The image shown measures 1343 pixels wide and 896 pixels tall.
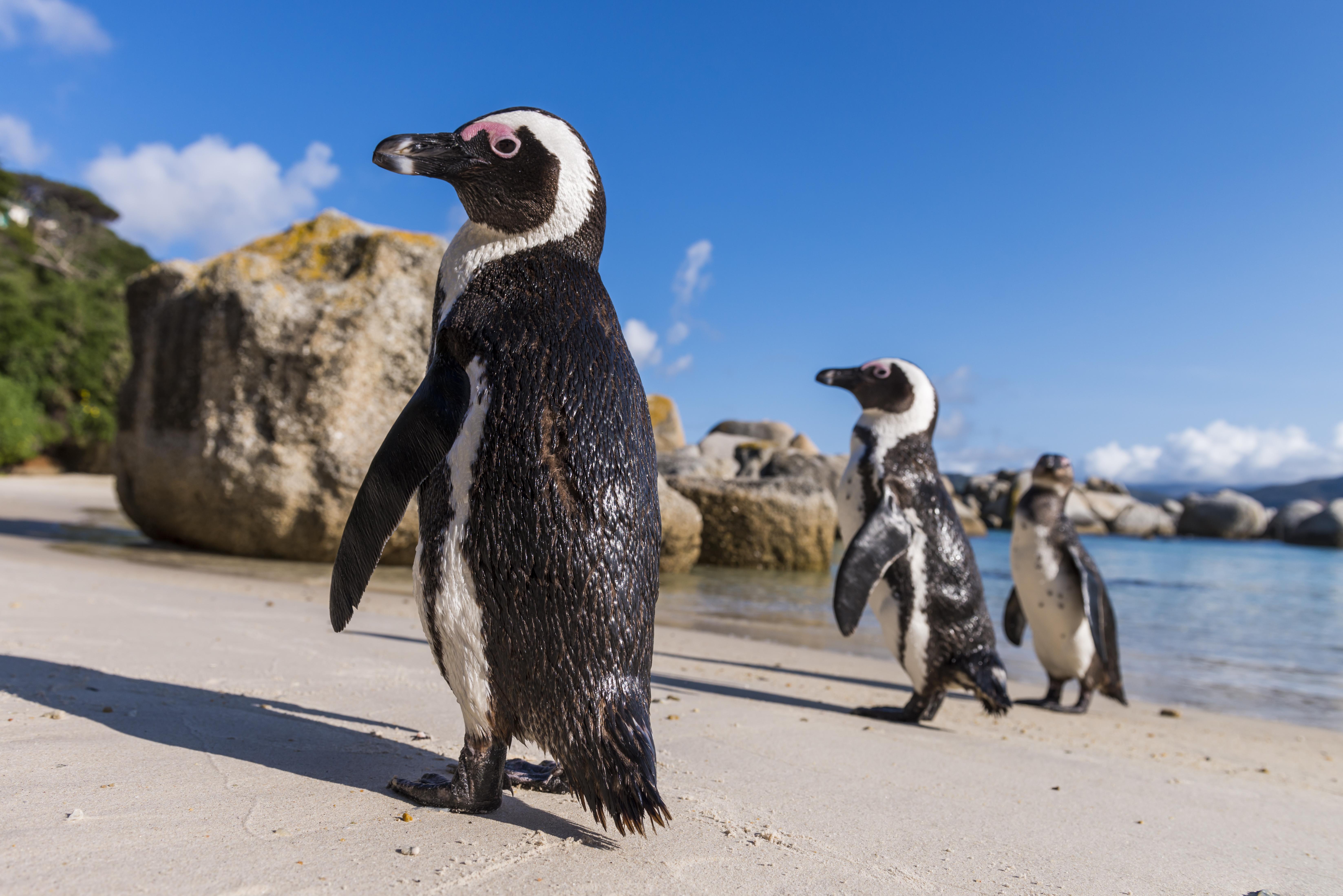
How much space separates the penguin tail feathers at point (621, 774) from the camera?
6.18ft

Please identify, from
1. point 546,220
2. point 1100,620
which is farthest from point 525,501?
point 1100,620

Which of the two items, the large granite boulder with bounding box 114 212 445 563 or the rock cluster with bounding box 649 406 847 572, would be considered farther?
the rock cluster with bounding box 649 406 847 572

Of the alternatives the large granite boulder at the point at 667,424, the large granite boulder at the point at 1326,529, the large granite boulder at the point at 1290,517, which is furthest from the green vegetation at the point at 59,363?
the large granite boulder at the point at 1290,517

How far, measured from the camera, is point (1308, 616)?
11.8m

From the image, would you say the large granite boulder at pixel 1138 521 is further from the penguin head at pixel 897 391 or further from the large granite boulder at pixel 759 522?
the penguin head at pixel 897 391

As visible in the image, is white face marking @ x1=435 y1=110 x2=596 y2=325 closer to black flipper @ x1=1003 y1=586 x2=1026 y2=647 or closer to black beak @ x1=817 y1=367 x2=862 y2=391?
black beak @ x1=817 y1=367 x2=862 y2=391

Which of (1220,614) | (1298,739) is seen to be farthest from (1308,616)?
(1298,739)

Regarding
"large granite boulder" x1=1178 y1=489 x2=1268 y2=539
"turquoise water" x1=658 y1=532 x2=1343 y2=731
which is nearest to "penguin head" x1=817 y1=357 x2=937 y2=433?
"turquoise water" x1=658 y1=532 x2=1343 y2=731

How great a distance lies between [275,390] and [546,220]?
6743mm

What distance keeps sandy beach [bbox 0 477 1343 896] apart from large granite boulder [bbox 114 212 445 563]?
3564mm

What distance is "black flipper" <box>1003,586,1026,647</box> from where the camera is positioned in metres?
6.49

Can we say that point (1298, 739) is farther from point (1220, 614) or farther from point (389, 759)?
point (1220, 614)

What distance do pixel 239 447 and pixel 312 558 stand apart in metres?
1.25

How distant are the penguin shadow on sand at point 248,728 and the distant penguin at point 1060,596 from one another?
4053mm
